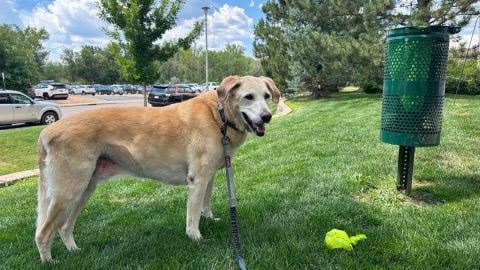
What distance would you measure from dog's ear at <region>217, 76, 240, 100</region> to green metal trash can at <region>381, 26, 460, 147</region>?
1823 mm

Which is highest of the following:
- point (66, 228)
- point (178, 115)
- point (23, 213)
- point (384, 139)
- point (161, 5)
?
point (161, 5)

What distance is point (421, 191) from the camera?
474cm

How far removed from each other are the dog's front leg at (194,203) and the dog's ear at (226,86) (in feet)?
2.55

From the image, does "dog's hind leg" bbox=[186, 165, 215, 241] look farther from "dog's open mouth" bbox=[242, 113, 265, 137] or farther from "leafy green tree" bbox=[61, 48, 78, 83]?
"leafy green tree" bbox=[61, 48, 78, 83]

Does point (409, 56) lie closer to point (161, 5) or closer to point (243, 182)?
point (243, 182)

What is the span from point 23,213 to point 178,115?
8.78ft

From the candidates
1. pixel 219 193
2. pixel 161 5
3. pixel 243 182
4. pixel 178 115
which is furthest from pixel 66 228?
pixel 161 5

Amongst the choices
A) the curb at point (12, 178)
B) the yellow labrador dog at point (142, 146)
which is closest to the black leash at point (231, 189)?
the yellow labrador dog at point (142, 146)

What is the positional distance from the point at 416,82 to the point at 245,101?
1896mm

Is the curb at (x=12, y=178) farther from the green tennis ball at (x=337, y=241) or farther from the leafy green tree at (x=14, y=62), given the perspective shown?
the leafy green tree at (x=14, y=62)

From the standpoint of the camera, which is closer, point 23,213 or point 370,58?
point 23,213

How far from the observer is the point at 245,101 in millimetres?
3688

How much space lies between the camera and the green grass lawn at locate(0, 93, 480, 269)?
3221 millimetres

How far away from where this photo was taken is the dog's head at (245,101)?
11.8 feet
